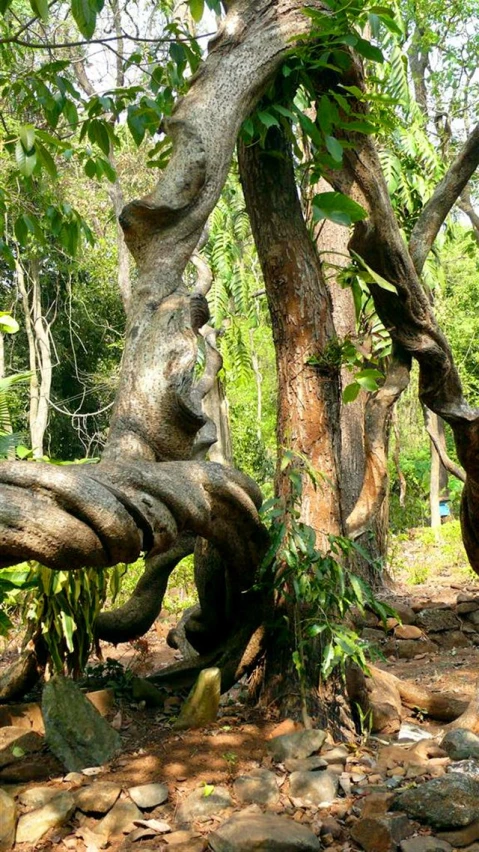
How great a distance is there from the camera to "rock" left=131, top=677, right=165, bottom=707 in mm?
3484

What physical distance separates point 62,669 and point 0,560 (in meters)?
2.14

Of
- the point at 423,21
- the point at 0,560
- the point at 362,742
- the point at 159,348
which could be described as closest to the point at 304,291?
the point at 159,348

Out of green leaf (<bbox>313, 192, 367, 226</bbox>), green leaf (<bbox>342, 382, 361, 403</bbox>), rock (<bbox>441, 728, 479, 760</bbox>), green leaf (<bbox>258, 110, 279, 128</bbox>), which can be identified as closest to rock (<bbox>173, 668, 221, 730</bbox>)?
rock (<bbox>441, 728, 479, 760</bbox>)

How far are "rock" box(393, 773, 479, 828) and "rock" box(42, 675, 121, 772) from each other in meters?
1.01

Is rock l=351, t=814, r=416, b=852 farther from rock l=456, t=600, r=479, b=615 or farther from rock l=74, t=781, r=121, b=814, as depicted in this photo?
rock l=456, t=600, r=479, b=615

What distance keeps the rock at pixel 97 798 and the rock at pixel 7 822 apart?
0.19 metres

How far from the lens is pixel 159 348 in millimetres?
2141

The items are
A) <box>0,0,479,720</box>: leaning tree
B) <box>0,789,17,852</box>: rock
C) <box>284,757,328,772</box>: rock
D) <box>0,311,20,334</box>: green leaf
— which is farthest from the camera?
<box>0,311,20,334</box>: green leaf

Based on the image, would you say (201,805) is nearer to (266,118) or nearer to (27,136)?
(27,136)

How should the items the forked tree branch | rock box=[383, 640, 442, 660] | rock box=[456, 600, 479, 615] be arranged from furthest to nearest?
rock box=[456, 600, 479, 615] < rock box=[383, 640, 442, 660] < the forked tree branch

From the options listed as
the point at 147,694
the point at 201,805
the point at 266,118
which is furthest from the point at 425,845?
the point at 266,118

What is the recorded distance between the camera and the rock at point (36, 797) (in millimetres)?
2592

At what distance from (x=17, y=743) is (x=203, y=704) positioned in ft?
2.25

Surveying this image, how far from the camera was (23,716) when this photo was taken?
11.0 ft
